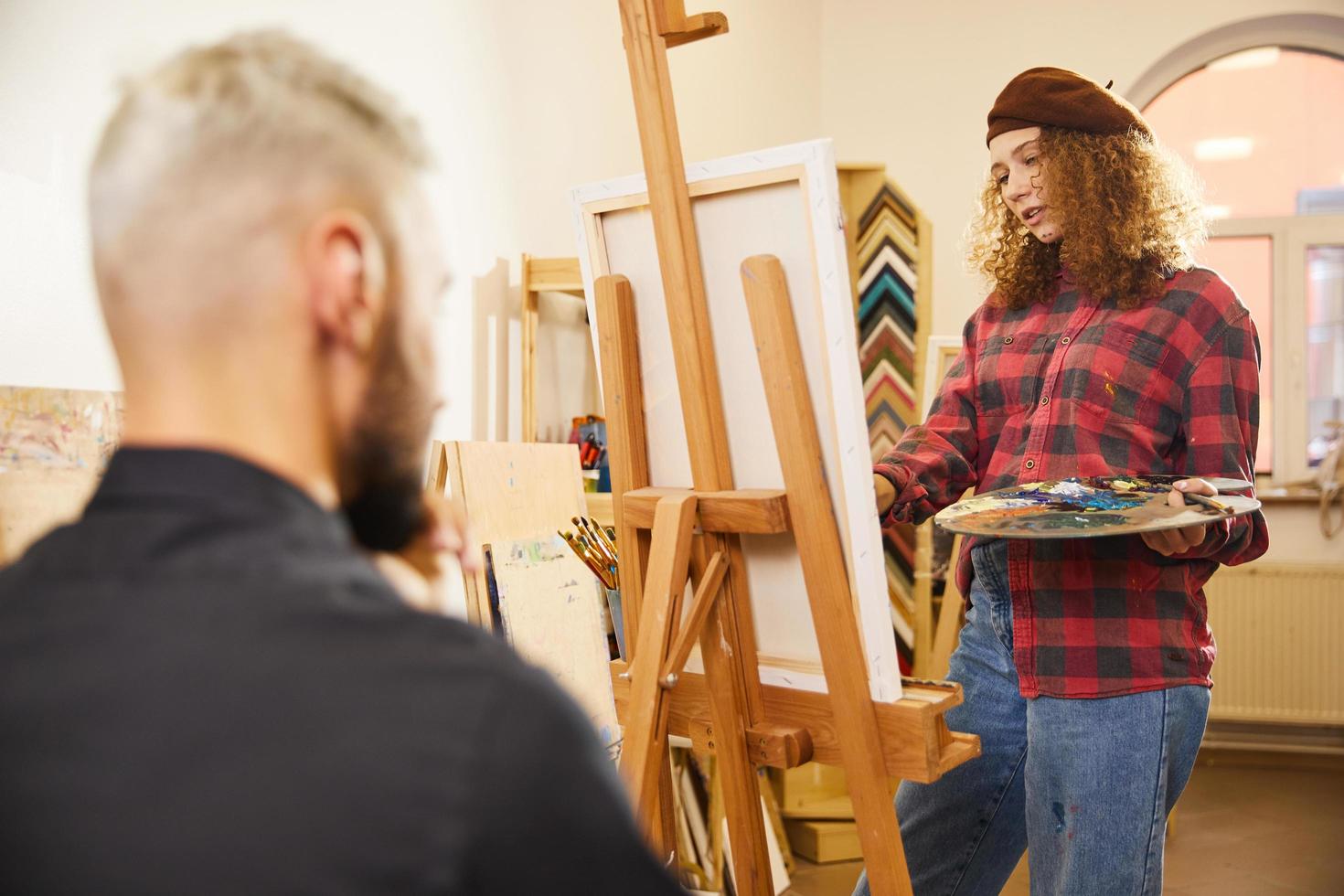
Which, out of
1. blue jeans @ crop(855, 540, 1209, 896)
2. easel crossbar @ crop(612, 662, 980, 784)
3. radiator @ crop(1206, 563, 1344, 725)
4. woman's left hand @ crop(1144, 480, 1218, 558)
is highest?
woman's left hand @ crop(1144, 480, 1218, 558)

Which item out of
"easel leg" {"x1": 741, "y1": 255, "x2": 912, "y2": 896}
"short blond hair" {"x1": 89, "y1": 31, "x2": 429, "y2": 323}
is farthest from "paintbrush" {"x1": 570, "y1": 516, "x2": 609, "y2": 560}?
"short blond hair" {"x1": 89, "y1": 31, "x2": 429, "y2": 323}

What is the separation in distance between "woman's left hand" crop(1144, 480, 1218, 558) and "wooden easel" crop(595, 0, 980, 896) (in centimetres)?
32

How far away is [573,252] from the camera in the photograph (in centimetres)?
299

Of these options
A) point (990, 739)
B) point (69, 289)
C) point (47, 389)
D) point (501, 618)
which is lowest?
point (990, 739)

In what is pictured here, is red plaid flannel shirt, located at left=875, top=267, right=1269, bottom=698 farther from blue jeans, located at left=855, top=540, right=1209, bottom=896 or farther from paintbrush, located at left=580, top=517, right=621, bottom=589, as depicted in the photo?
paintbrush, located at left=580, top=517, right=621, bottom=589

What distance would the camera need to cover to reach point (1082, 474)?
1488 mm

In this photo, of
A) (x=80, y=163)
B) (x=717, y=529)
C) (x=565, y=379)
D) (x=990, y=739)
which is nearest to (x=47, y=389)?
(x=80, y=163)

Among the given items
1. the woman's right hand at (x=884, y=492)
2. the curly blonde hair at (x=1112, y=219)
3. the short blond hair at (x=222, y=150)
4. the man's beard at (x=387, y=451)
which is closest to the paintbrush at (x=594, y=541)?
the woman's right hand at (x=884, y=492)

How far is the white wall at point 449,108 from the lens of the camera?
145 cm

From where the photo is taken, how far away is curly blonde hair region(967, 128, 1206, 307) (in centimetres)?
153

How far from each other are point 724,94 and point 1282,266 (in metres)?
2.54

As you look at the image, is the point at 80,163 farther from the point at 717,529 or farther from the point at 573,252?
the point at 573,252

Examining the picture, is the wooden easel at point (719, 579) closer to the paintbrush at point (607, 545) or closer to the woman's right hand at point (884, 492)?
the woman's right hand at point (884, 492)

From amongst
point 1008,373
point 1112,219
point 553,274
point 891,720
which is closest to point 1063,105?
point 1112,219
